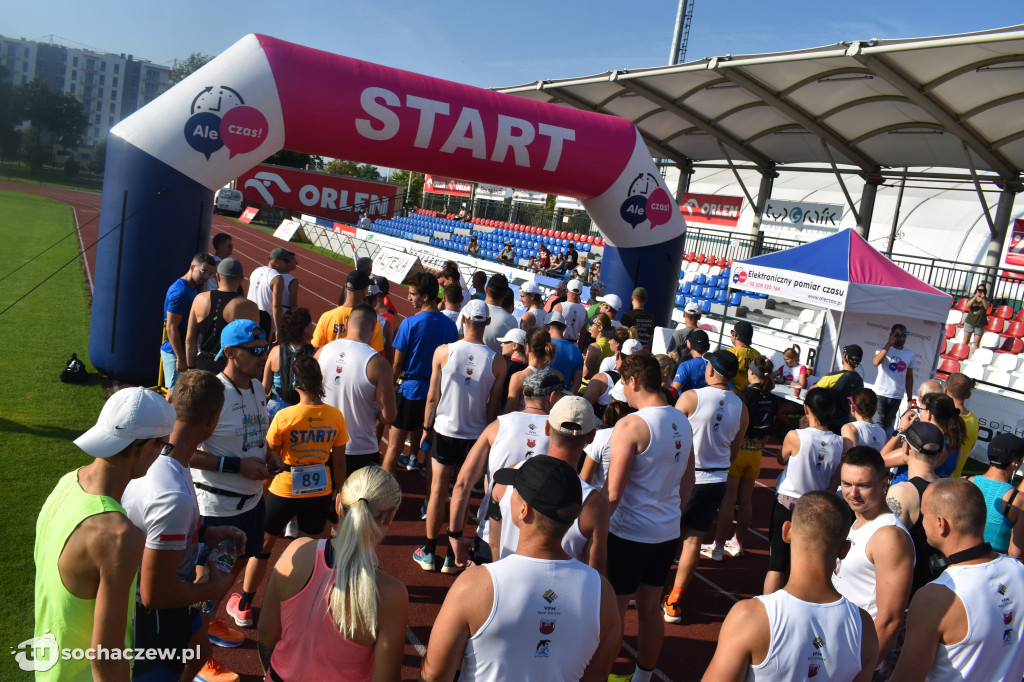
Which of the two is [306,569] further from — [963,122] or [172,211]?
[963,122]

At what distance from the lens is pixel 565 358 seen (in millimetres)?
5941

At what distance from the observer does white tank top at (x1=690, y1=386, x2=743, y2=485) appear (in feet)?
15.6

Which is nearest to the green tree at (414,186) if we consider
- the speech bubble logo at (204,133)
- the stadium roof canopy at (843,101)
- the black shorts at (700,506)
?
the stadium roof canopy at (843,101)

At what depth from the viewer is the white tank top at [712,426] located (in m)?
4.76

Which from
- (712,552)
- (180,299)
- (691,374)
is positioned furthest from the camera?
(180,299)

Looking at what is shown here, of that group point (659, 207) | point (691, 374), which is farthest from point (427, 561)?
point (659, 207)

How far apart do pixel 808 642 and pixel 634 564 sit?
1.65m

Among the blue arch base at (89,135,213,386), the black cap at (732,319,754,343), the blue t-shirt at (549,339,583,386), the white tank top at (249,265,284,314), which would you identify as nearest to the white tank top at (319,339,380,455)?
the blue t-shirt at (549,339,583,386)

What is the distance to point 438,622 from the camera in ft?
6.70

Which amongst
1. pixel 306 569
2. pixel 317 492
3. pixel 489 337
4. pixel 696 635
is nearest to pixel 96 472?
Result: pixel 306 569

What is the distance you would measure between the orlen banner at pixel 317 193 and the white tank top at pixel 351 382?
39.6 metres

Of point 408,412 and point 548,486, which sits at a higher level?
point 548,486

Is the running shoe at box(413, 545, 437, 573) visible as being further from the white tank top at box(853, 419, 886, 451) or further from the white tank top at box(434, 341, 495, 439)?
the white tank top at box(853, 419, 886, 451)

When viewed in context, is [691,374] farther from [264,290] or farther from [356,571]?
[356,571]
